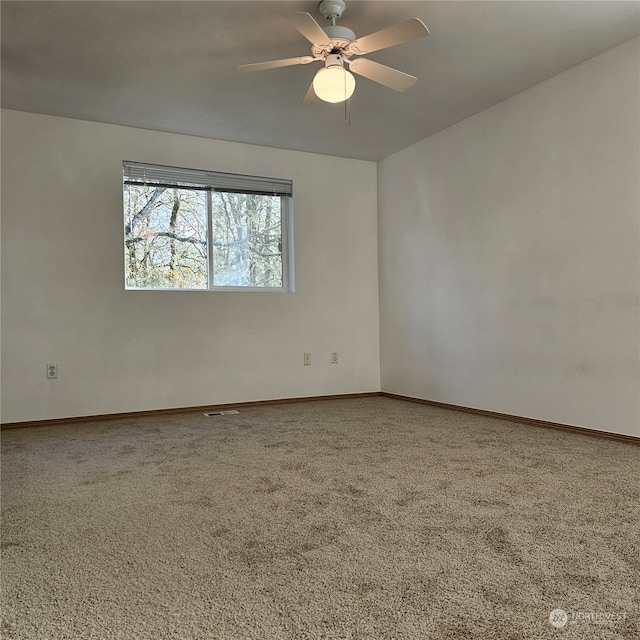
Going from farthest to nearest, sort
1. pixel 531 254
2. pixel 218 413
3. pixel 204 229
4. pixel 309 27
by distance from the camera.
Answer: pixel 204 229, pixel 218 413, pixel 531 254, pixel 309 27

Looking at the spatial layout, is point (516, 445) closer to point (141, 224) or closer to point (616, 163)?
point (616, 163)

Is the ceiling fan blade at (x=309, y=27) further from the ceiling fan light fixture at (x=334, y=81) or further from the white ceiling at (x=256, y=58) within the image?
the white ceiling at (x=256, y=58)

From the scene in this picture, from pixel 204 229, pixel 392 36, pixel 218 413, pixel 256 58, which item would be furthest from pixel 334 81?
pixel 218 413

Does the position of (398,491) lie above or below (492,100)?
below

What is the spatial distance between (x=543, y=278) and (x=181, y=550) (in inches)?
Answer: 111

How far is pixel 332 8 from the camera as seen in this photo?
2.46 metres

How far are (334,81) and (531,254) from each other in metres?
1.86

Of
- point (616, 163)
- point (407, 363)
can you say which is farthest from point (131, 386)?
point (616, 163)

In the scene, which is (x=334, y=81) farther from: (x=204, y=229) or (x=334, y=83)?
(x=204, y=229)

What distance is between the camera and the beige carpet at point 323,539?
118 centimetres

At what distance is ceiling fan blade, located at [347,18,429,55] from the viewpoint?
218cm

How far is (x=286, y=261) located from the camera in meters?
4.78

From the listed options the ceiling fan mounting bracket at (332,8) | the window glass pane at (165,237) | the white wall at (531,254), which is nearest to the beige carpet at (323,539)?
the white wall at (531,254)

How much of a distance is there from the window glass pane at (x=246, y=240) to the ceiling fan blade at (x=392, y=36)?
2.30 metres
